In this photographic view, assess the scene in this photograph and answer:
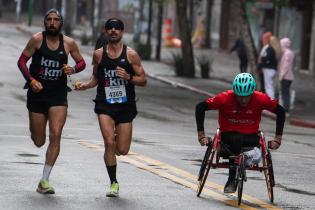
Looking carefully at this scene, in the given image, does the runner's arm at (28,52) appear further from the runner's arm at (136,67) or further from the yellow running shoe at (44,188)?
the yellow running shoe at (44,188)

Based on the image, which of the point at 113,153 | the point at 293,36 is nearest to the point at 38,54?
the point at 113,153

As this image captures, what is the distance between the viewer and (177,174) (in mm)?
13547

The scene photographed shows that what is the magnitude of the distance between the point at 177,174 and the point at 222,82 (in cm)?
2558

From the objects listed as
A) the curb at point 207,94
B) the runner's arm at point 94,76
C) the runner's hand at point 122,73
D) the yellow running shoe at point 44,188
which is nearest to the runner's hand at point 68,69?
the runner's arm at point 94,76

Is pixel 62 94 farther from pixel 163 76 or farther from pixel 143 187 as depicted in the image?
pixel 163 76

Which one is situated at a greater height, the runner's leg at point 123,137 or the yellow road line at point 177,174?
the runner's leg at point 123,137

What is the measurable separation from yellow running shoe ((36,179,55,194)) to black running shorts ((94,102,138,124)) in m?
0.89

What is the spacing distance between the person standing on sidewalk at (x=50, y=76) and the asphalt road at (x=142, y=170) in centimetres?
61

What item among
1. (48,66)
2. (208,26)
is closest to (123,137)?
(48,66)

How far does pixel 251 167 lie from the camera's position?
1130cm

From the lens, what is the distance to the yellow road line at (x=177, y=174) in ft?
37.5

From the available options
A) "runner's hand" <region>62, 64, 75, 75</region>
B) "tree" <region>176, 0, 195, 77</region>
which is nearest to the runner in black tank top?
"runner's hand" <region>62, 64, 75, 75</region>

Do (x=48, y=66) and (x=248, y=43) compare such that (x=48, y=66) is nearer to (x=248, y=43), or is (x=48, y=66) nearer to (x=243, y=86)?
(x=243, y=86)

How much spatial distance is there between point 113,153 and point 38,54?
4.25 feet
